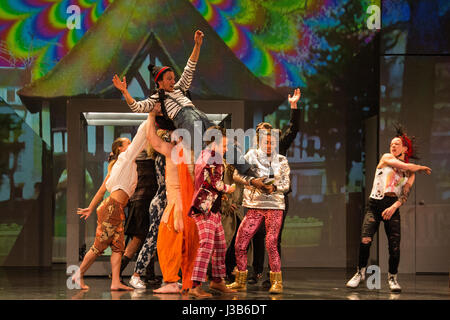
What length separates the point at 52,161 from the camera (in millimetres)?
8242

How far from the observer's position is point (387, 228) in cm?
634

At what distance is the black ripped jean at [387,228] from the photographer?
623cm

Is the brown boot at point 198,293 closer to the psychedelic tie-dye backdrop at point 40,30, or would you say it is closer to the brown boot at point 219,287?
the brown boot at point 219,287

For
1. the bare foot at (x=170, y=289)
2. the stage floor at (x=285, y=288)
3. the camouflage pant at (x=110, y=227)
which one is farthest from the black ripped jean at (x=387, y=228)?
the camouflage pant at (x=110, y=227)

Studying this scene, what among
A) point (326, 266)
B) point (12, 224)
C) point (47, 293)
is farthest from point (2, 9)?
point (326, 266)

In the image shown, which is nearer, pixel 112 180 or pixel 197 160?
pixel 197 160

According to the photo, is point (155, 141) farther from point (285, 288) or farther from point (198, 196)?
point (285, 288)

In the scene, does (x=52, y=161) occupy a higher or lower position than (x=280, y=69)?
lower

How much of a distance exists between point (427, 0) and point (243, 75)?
2.36 m

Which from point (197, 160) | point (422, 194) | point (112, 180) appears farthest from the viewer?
point (422, 194)

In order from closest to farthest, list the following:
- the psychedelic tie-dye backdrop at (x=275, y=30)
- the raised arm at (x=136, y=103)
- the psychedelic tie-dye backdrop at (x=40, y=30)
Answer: the raised arm at (x=136, y=103), the psychedelic tie-dye backdrop at (x=40, y=30), the psychedelic tie-dye backdrop at (x=275, y=30)

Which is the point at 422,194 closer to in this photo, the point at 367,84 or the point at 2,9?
the point at 367,84

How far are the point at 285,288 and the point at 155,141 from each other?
180 cm

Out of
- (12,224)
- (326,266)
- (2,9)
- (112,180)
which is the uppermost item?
(2,9)
